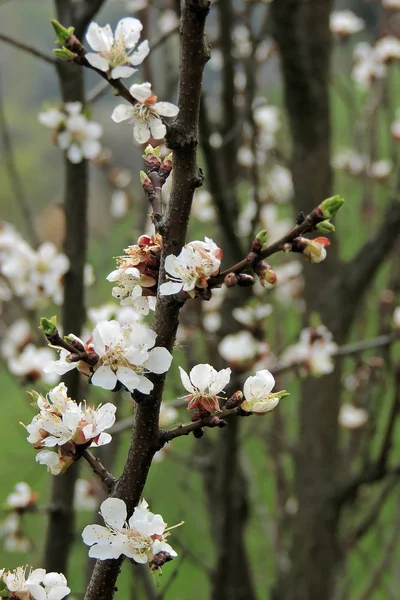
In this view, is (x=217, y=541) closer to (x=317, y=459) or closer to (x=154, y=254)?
(x=317, y=459)

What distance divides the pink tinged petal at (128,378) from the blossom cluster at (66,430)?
45 millimetres

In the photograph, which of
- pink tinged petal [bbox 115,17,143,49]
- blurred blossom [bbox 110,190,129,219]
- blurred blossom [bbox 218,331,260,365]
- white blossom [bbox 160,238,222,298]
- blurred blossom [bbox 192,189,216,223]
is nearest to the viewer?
white blossom [bbox 160,238,222,298]

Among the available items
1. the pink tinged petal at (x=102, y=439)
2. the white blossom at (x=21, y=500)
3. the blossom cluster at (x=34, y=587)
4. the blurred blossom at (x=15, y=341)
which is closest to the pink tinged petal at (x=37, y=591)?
the blossom cluster at (x=34, y=587)

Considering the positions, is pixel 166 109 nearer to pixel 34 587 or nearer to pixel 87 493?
pixel 34 587

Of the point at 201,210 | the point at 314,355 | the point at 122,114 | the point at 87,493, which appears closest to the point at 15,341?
the point at 87,493

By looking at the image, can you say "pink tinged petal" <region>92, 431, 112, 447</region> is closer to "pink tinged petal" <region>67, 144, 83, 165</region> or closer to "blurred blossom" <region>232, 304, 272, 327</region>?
"pink tinged petal" <region>67, 144, 83, 165</region>

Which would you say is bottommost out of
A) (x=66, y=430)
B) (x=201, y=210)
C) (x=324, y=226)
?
(x=66, y=430)

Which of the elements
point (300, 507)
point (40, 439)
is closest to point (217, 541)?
point (300, 507)

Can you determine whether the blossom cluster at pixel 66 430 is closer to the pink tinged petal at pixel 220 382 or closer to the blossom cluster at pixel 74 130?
the pink tinged petal at pixel 220 382

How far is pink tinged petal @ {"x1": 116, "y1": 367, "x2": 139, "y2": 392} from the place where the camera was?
0.51 metres

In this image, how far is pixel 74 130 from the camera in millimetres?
1236

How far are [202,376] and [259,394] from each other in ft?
0.16

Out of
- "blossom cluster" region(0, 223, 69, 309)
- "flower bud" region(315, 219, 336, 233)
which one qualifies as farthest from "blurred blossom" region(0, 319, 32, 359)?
"flower bud" region(315, 219, 336, 233)

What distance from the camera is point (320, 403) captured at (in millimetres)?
1671
